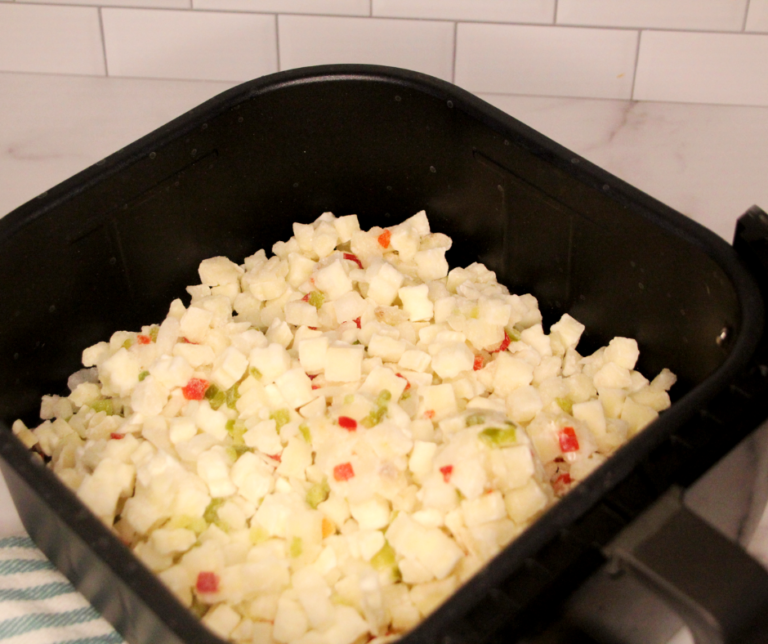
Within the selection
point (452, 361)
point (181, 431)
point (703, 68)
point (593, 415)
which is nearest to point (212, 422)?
point (181, 431)

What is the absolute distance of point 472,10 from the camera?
1.29m

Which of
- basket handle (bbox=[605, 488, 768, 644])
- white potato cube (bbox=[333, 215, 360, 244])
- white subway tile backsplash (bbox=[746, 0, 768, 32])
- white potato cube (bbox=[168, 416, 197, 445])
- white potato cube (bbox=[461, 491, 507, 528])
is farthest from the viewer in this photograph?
white subway tile backsplash (bbox=[746, 0, 768, 32])

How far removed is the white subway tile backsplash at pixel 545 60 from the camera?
1.31 meters

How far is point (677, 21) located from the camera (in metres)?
1.29

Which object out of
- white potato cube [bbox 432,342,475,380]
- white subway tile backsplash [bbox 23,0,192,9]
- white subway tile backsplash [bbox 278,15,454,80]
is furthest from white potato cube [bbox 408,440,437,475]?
white subway tile backsplash [bbox 23,0,192,9]

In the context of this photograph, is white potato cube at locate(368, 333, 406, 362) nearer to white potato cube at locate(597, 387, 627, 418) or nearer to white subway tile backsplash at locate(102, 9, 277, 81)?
white potato cube at locate(597, 387, 627, 418)

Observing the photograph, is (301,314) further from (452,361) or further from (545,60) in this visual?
(545,60)

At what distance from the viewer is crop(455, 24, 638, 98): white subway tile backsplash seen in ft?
4.29

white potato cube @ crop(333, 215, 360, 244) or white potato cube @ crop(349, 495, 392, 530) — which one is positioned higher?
white potato cube @ crop(333, 215, 360, 244)

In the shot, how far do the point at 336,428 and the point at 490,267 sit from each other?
33 cm

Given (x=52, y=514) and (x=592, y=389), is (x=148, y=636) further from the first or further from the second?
(x=592, y=389)

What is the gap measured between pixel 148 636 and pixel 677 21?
1.04 m

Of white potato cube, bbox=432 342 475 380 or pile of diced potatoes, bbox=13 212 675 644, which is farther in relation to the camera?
white potato cube, bbox=432 342 475 380

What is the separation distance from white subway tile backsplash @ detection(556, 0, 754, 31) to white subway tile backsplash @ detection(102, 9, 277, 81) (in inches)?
16.9
